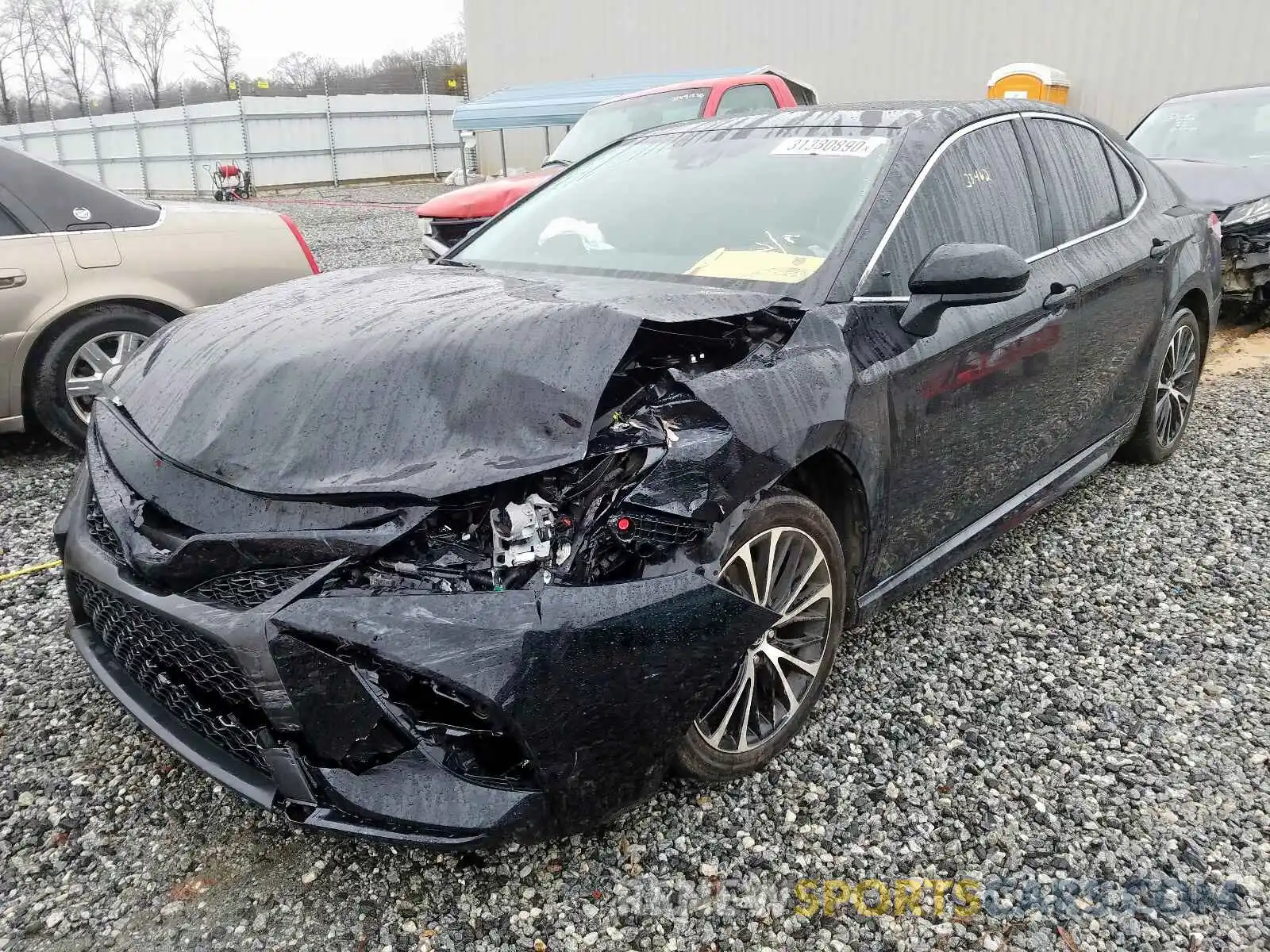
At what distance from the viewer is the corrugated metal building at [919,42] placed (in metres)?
12.7

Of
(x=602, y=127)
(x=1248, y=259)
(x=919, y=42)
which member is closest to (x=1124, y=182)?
(x=1248, y=259)

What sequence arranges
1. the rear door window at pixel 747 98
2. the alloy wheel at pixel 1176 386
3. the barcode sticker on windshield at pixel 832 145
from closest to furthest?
the barcode sticker on windshield at pixel 832 145, the alloy wheel at pixel 1176 386, the rear door window at pixel 747 98

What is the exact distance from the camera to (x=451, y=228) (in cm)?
799

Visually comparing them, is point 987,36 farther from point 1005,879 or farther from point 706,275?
point 1005,879

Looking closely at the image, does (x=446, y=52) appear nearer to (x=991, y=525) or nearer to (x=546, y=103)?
(x=546, y=103)

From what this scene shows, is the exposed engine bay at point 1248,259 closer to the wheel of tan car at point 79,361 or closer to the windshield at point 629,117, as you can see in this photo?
the windshield at point 629,117

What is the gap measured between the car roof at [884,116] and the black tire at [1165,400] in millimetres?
1259

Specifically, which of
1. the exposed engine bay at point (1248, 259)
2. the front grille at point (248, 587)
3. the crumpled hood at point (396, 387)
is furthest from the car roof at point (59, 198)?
the exposed engine bay at point (1248, 259)

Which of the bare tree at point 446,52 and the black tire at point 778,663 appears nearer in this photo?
the black tire at point 778,663

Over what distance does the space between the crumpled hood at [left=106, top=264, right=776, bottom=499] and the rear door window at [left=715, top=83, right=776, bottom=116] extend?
6.59 meters

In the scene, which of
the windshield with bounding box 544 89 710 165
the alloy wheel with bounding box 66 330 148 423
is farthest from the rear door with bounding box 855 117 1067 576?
the windshield with bounding box 544 89 710 165

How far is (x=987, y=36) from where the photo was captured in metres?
14.7

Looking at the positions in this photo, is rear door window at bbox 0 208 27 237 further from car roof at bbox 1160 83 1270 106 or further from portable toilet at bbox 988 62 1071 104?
portable toilet at bbox 988 62 1071 104

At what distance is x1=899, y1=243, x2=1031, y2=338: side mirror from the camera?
240cm
